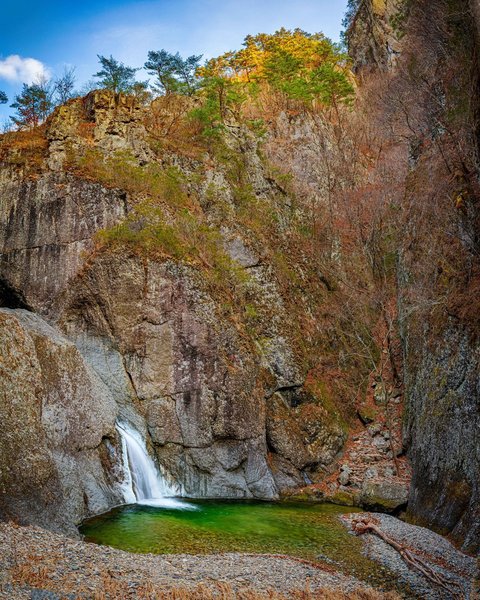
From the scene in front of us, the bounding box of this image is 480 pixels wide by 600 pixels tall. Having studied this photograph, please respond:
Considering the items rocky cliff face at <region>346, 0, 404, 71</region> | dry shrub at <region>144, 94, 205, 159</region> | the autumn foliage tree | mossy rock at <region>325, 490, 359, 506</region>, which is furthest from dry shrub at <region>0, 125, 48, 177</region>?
rocky cliff face at <region>346, 0, 404, 71</region>

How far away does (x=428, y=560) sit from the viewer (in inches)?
404

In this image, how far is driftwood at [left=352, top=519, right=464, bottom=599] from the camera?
884 centimetres

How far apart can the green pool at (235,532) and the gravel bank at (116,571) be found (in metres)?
0.90

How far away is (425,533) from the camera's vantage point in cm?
1199

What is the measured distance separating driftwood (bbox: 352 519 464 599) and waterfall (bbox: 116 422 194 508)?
5865 millimetres

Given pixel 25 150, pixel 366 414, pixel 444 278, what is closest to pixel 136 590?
pixel 444 278

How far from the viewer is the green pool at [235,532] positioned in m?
11.1

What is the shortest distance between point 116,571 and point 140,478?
8190mm

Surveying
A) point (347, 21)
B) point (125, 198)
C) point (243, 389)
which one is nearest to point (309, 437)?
point (243, 389)

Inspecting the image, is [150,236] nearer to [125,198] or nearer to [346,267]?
[125,198]

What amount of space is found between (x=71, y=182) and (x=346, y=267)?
16.0 meters

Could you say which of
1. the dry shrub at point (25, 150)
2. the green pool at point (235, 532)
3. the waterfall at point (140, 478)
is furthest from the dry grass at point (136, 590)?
the dry shrub at point (25, 150)

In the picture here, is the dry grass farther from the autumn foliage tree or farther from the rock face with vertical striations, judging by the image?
the autumn foliage tree

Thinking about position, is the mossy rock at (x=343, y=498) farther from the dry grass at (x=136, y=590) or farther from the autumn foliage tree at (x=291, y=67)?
the autumn foliage tree at (x=291, y=67)
